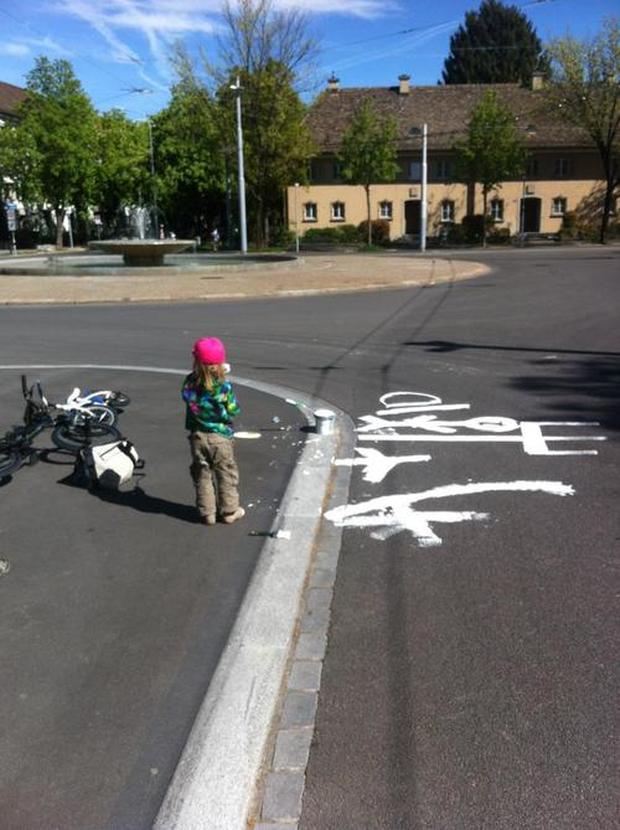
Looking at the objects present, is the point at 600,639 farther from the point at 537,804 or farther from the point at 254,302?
the point at 254,302

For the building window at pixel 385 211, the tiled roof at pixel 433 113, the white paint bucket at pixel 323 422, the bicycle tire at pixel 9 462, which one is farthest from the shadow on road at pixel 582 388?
the building window at pixel 385 211

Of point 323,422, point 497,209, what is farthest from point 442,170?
point 323,422

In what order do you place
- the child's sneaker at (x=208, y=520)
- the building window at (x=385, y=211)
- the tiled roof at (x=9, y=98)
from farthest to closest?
the tiled roof at (x=9, y=98), the building window at (x=385, y=211), the child's sneaker at (x=208, y=520)

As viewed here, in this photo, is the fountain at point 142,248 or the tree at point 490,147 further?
the tree at point 490,147

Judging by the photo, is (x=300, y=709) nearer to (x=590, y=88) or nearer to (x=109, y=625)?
(x=109, y=625)

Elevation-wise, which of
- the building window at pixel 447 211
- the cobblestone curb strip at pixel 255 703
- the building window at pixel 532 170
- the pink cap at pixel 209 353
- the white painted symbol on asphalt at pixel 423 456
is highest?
the building window at pixel 532 170

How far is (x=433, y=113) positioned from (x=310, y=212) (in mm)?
12678

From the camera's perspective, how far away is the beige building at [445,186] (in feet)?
203

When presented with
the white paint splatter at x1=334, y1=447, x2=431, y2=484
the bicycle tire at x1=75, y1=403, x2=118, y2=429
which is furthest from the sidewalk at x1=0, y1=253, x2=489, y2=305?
the white paint splatter at x1=334, y1=447, x2=431, y2=484

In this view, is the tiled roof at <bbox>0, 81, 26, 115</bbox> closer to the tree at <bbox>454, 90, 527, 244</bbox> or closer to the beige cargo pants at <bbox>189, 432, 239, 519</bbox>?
the tree at <bbox>454, 90, 527, 244</bbox>

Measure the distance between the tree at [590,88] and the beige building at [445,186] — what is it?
8402 millimetres

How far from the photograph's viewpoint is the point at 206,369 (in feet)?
16.5

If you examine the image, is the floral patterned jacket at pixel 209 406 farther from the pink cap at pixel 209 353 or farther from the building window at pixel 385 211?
the building window at pixel 385 211

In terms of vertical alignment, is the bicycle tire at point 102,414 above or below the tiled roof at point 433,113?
below
